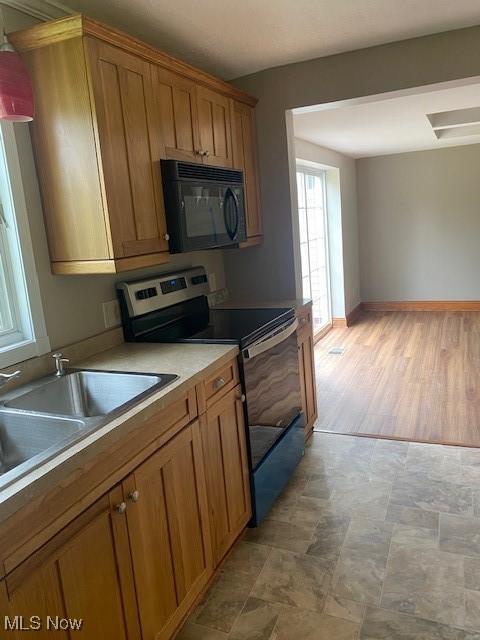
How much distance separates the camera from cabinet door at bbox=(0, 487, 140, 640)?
1.12 meters

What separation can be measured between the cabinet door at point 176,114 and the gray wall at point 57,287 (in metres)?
0.55

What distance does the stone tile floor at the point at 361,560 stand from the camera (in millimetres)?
1789

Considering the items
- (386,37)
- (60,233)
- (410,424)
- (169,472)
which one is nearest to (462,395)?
(410,424)

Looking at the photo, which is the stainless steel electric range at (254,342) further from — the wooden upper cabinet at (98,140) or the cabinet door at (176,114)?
the cabinet door at (176,114)

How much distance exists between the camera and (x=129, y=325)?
2.38 metres

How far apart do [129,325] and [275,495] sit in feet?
3.73

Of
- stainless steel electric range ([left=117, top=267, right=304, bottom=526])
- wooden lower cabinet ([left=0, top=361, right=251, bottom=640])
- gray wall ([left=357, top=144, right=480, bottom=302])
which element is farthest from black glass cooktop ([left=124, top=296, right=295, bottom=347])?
gray wall ([left=357, top=144, right=480, bottom=302])

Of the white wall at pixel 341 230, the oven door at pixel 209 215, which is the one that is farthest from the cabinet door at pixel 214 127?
the white wall at pixel 341 230

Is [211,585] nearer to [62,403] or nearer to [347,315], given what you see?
[62,403]

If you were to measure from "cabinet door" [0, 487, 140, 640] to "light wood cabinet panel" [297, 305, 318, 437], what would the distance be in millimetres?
1759

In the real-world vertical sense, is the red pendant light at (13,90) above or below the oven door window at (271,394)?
above

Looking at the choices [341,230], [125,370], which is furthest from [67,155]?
[341,230]

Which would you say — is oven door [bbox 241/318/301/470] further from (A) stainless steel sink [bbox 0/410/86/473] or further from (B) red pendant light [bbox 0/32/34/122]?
(B) red pendant light [bbox 0/32/34/122]

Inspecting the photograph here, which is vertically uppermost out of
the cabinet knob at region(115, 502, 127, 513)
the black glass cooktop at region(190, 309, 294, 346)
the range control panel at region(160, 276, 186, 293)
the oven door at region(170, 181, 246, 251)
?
the oven door at region(170, 181, 246, 251)
